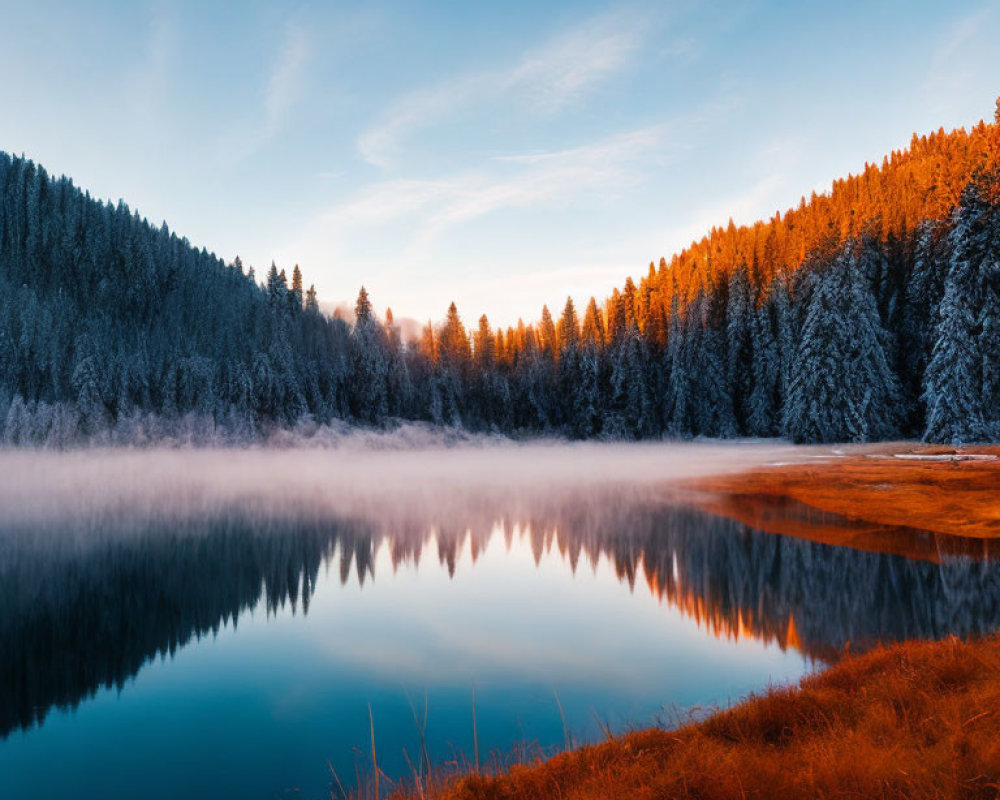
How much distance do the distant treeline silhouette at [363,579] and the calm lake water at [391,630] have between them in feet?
0.38

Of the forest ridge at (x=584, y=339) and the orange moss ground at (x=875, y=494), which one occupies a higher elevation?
the forest ridge at (x=584, y=339)

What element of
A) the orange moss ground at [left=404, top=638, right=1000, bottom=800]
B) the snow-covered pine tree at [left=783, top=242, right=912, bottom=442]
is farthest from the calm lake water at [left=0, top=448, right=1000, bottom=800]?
the snow-covered pine tree at [left=783, top=242, right=912, bottom=442]

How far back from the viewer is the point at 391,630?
A: 57.9ft

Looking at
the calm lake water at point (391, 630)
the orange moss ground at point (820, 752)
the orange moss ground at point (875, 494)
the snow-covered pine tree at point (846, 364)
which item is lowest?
the calm lake water at point (391, 630)

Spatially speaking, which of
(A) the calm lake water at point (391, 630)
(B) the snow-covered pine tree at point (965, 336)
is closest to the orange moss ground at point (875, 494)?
(A) the calm lake water at point (391, 630)

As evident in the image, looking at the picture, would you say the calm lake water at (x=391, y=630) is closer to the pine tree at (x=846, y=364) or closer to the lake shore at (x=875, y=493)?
the lake shore at (x=875, y=493)

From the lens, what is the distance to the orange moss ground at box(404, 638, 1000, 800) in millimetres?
5422

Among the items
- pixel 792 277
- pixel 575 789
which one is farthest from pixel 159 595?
pixel 792 277

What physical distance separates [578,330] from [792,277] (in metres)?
38.1

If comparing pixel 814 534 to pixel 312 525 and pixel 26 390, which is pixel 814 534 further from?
pixel 26 390

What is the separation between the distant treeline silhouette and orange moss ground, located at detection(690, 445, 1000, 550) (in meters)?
2.85

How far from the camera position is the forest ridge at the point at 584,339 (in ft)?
198

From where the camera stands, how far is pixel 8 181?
310 feet

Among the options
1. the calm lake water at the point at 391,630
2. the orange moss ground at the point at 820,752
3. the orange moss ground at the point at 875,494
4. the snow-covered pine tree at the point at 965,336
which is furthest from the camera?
the snow-covered pine tree at the point at 965,336
